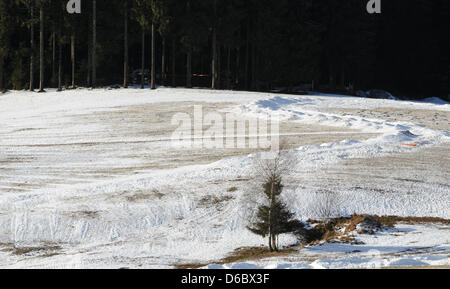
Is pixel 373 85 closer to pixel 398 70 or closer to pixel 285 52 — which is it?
pixel 398 70

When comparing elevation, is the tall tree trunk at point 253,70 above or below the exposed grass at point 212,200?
above

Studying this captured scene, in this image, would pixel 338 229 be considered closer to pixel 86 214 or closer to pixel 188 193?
pixel 188 193

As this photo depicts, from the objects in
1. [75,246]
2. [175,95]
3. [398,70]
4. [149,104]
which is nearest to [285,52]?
[175,95]

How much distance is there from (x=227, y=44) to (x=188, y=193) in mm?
37900

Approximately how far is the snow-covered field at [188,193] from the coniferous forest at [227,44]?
23.4 m

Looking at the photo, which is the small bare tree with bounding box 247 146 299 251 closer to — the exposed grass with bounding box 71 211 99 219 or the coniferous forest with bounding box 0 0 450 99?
the exposed grass with bounding box 71 211 99 219

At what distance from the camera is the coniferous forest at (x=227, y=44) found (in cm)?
4931

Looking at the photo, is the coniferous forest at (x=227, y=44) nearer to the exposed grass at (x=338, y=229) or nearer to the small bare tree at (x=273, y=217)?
the exposed grass at (x=338, y=229)

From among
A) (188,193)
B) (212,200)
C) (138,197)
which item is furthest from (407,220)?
(138,197)

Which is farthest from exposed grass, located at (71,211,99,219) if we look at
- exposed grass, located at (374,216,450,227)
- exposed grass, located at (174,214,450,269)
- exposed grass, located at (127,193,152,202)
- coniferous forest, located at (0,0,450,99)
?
coniferous forest, located at (0,0,450,99)

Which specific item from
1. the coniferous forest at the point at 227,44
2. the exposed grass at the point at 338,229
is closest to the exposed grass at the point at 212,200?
the exposed grass at the point at 338,229

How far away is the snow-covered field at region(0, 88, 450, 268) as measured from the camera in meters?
11.5

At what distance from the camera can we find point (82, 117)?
32812mm

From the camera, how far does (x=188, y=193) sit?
15219mm
